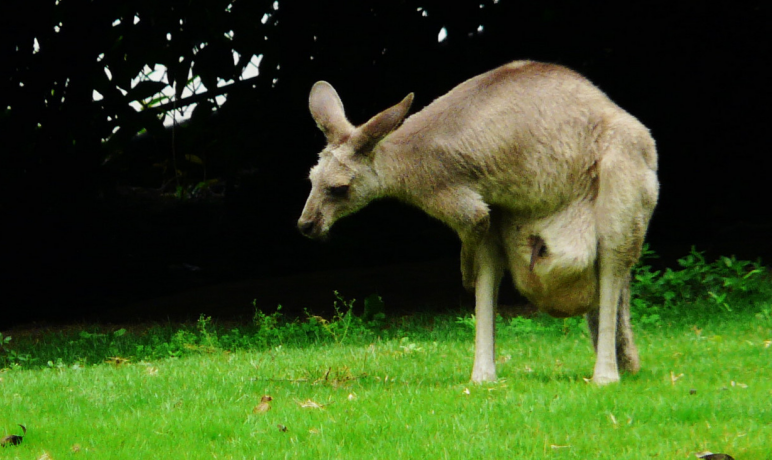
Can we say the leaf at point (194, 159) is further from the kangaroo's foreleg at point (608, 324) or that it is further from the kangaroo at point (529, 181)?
the kangaroo's foreleg at point (608, 324)

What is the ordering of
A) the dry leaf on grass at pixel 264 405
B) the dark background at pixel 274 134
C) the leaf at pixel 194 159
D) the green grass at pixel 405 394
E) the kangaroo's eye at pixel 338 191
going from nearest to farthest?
the green grass at pixel 405 394 < the dry leaf on grass at pixel 264 405 < the kangaroo's eye at pixel 338 191 < the dark background at pixel 274 134 < the leaf at pixel 194 159

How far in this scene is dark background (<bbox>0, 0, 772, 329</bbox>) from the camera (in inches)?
401

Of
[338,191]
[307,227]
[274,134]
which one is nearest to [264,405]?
[307,227]

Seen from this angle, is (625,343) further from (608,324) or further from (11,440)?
(11,440)

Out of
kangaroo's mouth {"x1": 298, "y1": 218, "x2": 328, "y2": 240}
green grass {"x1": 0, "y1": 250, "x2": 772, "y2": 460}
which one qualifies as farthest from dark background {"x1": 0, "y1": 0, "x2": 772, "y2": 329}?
kangaroo's mouth {"x1": 298, "y1": 218, "x2": 328, "y2": 240}

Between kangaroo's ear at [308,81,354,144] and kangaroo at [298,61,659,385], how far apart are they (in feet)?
0.06

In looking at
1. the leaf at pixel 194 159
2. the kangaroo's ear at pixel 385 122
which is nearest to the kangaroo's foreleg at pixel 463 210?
the kangaroo's ear at pixel 385 122

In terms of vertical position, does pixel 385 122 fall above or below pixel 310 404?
above

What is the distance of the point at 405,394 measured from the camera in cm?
591

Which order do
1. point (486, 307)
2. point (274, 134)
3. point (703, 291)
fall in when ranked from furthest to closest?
point (274, 134) → point (703, 291) → point (486, 307)

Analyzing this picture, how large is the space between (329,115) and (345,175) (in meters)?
0.53

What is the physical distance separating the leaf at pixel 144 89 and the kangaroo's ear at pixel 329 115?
398cm

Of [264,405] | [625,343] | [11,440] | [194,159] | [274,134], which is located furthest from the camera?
[194,159]

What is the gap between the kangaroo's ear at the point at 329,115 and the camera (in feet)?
20.2
